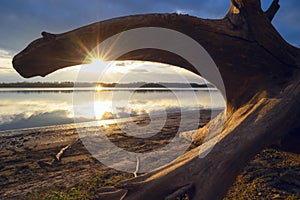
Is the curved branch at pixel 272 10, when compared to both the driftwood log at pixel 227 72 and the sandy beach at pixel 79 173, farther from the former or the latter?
the sandy beach at pixel 79 173

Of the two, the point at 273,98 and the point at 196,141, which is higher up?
the point at 273,98

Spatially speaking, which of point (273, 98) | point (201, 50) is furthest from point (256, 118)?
point (201, 50)

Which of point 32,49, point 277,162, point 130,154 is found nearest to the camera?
point 32,49

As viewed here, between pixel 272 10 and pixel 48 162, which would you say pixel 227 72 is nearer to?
pixel 272 10

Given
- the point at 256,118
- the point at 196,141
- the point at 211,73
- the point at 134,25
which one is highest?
the point at 134,25

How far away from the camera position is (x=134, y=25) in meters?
2.83

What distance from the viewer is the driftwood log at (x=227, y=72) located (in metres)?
2.23

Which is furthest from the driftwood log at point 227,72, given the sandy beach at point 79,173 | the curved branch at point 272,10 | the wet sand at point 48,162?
the wet sand at point 48,162

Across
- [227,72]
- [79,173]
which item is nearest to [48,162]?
[79,173]

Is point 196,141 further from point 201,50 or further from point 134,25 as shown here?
point 134,25

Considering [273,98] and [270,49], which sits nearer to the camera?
[273,98]

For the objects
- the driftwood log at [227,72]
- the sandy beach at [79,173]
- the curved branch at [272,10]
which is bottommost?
the sandy beach at [79,173]

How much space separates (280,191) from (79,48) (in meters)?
3.52

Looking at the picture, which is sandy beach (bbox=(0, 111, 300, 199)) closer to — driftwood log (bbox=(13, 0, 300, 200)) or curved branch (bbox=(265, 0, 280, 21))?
driftwood log (bbox=(13, 0, 300, 200))
